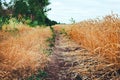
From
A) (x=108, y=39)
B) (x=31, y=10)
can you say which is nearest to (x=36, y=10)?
(x=31, y=10)

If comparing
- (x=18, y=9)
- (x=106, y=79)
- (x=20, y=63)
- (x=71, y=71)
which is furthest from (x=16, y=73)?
(x=18, y=9)

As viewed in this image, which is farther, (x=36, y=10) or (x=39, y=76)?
(x=36, y=10)

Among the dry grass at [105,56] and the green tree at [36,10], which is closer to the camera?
the dry grass at [105,56]

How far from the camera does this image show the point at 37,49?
692 centimetres

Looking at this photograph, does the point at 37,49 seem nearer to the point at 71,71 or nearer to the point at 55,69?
the point at 55,69

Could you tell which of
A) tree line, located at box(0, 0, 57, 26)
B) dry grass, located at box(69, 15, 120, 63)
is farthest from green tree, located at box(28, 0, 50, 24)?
dry grass, located at box(69, 15, 120, 63)

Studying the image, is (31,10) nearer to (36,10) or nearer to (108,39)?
(36,10)

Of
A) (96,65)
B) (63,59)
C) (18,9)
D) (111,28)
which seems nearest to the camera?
(96,65)

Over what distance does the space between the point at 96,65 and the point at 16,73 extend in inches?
48.3

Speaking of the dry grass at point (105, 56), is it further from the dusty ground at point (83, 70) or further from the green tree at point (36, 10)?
the green tree at point (36, 10)

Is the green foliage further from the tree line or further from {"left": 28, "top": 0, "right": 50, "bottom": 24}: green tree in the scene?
{"left": 28, "top": 0, "right": 50, "bottom": 24}: green tree

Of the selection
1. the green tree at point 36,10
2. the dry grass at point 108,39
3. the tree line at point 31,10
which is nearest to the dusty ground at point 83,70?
the dry grass at point 108,39

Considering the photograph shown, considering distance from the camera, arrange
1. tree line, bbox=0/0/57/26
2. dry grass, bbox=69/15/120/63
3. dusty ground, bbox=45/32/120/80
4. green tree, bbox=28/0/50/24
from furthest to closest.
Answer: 1. green tree, bbox=28/0/50/24
2. tree line, bbox=0/0/57/26
3. dry grass, bbox=69/15/120/63
4. dusty ground, bbox=45/32/120/80

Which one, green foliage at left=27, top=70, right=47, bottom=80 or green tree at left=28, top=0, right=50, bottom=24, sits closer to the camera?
green foliage at left=27, top=70, right=47, bottom=80
